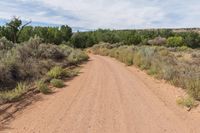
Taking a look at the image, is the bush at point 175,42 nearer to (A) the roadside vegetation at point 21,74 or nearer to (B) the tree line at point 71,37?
(B) the tree line at point 71,37

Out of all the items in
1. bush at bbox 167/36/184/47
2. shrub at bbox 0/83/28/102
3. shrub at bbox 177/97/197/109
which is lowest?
bush at bbox 167/36/184/47

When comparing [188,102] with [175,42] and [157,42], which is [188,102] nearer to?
[157,42]

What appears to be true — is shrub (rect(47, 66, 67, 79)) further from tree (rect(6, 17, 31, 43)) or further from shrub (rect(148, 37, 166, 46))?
shrub (rect(148, 37, 166, 46))

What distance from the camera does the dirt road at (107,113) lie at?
7.21 meters

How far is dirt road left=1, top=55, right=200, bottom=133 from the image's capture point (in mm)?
7207

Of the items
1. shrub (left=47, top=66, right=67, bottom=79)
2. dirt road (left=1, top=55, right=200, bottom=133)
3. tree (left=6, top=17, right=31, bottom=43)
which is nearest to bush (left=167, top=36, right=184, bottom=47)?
tree (left=6, top=17, right=31, bottom=43)

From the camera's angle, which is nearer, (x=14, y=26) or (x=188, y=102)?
(x=188, y=102)

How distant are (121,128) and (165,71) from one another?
8248 mm

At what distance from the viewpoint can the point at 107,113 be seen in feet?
27.7

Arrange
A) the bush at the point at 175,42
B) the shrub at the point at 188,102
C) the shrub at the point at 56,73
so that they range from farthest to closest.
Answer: the bush at the point at 175,42 → the shrub at the point at 56,73 → the shrub at the point at 188,102

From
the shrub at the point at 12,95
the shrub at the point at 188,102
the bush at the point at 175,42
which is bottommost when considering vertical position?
the bush at the point at 175,42

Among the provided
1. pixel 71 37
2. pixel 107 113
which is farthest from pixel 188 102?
pixel 71 37

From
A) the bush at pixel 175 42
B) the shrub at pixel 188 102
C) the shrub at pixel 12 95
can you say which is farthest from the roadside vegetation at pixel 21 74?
the bush at pixel 175 42

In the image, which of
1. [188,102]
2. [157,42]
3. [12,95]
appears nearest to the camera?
[188,102]
